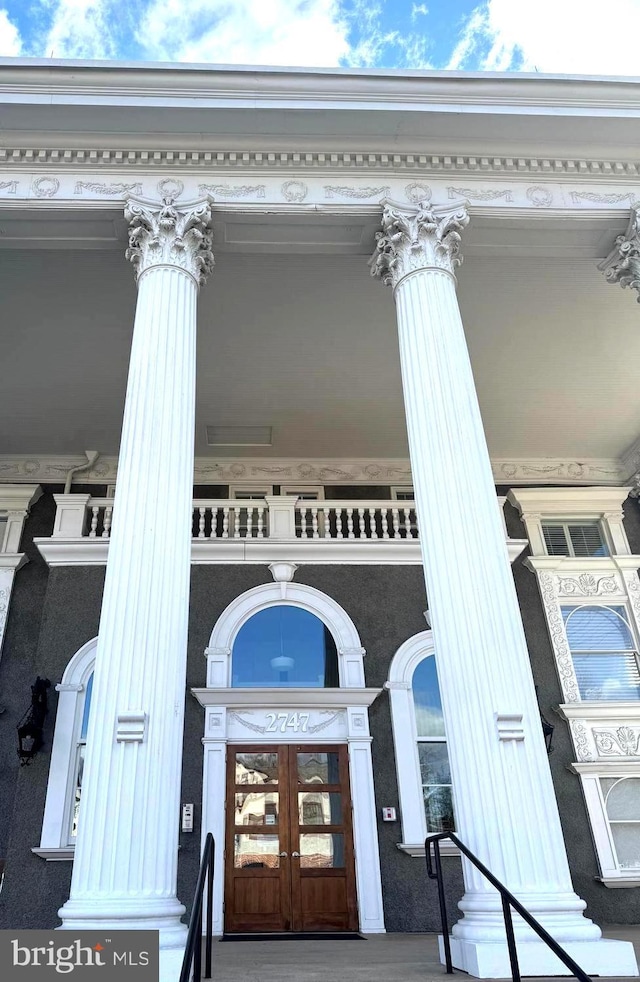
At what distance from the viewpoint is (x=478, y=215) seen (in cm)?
842

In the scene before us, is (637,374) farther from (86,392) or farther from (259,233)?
(86,392)

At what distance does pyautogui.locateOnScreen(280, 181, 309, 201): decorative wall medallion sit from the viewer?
8.34m

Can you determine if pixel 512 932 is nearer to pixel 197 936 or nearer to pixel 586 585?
pixel 197 936

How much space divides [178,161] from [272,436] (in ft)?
19.3

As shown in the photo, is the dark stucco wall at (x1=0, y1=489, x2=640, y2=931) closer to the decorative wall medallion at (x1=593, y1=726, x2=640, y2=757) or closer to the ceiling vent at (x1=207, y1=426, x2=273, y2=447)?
the decorative wall medallion at (x1=593, y1=726, x2=640, y2=757)

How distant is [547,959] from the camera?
181 inches

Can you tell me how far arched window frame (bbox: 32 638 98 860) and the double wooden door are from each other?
84.9 inches

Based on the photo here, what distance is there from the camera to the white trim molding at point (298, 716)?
9430 millimetres

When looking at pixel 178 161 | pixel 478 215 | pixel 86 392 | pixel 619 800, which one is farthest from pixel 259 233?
pixel 619 800

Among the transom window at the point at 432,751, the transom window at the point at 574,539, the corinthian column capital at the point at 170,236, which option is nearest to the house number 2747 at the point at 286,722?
the transom window at the point at 432,751

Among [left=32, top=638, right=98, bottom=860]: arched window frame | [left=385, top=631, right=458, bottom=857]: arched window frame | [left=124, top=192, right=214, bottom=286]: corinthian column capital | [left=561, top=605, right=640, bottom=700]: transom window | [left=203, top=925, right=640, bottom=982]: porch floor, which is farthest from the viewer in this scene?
[left=561, top=605, right=640, bottom=700]: transom window

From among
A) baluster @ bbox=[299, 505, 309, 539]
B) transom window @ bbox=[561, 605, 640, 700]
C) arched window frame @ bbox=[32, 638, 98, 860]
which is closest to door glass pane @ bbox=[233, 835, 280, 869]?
arched window frame @ bbox=[32, 638, 98, 860]

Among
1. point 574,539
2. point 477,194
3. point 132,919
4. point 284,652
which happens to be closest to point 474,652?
point 132,919

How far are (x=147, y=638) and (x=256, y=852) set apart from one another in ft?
17.5
